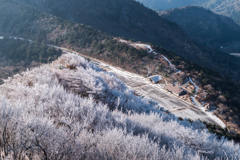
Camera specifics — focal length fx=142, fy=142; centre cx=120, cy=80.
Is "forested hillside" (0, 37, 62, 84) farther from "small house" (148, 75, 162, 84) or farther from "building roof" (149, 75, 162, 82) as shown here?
"building roof" (149, 75, 162, 82)

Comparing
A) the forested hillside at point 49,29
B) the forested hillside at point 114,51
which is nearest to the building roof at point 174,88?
the forested hillside at point 114,51

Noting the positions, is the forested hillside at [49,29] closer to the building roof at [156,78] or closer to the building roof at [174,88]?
the building roof at [156,78]

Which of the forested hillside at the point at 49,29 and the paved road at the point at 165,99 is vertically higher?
the forested hillside at the point at 49,29

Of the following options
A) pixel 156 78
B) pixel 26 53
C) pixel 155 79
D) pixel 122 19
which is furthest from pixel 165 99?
pixel 122 19

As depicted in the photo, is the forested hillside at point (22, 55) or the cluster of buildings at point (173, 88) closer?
the cluster of buildings at point (173, 88)

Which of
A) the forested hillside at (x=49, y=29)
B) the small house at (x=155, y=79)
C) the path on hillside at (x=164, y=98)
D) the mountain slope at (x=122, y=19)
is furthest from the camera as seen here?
the mountain slope at (x=122, y=19)

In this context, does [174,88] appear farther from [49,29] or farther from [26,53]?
[49,29]
